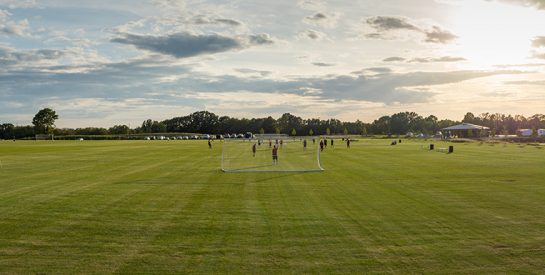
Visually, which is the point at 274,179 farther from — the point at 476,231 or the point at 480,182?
the point at 476,231

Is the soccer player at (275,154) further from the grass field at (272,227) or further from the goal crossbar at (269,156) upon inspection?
the grass field at (272,227)

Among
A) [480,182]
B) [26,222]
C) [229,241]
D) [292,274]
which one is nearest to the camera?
[292,274]

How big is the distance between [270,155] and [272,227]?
25220 millimetres

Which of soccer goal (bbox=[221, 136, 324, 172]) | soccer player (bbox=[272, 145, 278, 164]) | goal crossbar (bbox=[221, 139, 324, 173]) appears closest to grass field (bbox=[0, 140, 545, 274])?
goal crossbar (bbox=[221, 139, 324, 173])

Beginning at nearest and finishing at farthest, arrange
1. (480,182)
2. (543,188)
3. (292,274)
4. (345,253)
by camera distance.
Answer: (292,274) < (345,253) < (543,188) < (480,182)

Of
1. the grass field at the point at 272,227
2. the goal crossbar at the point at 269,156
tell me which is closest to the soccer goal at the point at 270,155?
the goal crossbar at the point at 269,156

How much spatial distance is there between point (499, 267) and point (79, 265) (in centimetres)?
848

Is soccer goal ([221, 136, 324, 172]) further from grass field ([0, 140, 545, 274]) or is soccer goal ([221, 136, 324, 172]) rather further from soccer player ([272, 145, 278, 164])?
grass field ([0, 140, 545, 274])

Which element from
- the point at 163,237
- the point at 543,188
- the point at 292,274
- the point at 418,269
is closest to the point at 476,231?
the point at 418,269

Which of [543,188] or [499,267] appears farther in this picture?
[543,188]

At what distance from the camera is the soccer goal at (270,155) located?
34.7m

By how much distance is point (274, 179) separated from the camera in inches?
1094

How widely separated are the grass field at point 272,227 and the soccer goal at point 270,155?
31.4 feet

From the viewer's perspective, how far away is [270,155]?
1535 inches
